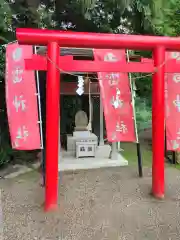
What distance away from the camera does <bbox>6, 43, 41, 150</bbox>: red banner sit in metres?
5.52

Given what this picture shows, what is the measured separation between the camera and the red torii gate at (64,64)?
4980 millimetres

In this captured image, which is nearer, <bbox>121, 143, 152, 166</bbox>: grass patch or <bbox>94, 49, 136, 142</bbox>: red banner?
<bbox>94, 49, 136, 142</bbox>: red banner

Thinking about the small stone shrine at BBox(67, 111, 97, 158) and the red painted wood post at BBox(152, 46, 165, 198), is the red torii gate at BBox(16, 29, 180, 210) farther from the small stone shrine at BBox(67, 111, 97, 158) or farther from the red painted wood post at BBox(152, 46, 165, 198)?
the small stone shrine at BBox(67, 111, 97, 158)

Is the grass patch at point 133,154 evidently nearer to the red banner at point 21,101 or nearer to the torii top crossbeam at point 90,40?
the red banner at point 21,101

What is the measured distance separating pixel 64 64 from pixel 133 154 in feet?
17.6

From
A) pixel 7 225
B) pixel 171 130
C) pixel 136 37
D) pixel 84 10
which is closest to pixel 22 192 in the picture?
pixel 7 225

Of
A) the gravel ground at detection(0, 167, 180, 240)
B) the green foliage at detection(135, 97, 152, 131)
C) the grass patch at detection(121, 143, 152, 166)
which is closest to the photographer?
the gravel ground at detection(0, 167, 180, 240)

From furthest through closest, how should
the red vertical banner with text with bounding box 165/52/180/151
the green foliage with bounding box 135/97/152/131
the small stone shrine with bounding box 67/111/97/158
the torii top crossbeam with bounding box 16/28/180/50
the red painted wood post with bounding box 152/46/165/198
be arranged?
the green foliage with bounding box 135/97/152/131
the small stone shrine with bounding box 67/111/97/158
the red vertical banner with text with bounding box 165/52/180/151
the red painted wood post with bounding box 152/46/165/198
the torii top crossbeam with bounding box 16/28/180/50

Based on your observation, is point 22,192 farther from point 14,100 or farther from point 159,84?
point 159,84

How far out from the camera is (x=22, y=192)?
6000 millimetres

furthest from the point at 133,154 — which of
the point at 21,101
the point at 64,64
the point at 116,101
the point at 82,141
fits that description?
the point at 64,64

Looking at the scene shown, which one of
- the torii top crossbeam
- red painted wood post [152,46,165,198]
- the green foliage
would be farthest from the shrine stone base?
the green foliage

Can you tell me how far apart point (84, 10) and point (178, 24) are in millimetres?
4154

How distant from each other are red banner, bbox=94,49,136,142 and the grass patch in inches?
107
